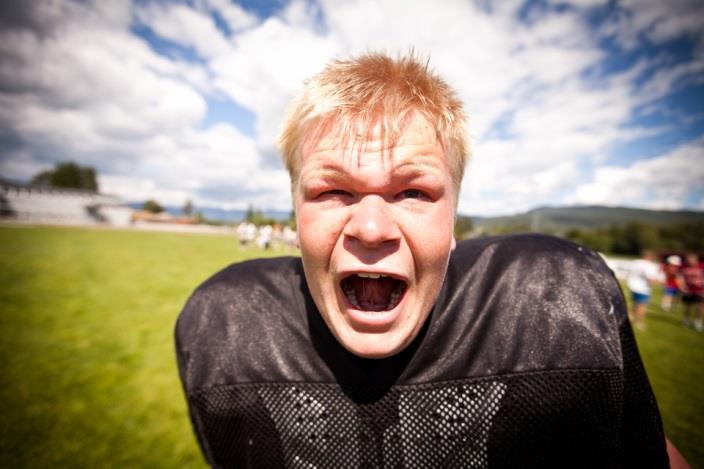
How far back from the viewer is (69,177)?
3406 inches

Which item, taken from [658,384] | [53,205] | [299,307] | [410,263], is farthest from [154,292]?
[53,205]

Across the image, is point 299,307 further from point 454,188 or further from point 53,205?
point 53,205

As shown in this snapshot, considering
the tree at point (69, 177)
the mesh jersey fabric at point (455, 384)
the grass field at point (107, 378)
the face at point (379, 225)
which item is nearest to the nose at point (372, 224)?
the face at point (379, 225)

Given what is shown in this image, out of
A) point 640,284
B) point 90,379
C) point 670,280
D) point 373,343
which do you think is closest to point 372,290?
point 373,343

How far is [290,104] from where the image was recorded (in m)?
1.70

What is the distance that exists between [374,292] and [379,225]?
1.64ft

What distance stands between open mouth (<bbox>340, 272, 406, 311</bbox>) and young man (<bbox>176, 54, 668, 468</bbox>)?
0.02 meters

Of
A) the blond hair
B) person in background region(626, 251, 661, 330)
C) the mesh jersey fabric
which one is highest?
the blond hair

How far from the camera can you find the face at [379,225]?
1.34m

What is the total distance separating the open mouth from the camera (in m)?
1.54

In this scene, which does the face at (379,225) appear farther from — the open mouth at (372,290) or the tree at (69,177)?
the tree at (69,177)

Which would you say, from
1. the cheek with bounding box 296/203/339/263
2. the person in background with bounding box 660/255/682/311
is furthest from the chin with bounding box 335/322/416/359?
the person in background with bounding box 660/255/682/311

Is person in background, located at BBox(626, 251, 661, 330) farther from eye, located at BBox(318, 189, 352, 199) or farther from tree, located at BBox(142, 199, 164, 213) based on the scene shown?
tree, located at BBox(142, 199, 164, 213)

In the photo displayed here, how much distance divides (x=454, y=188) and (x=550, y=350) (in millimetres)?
887
